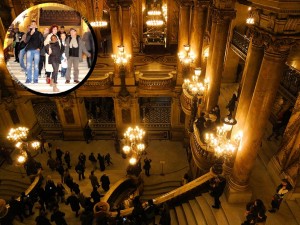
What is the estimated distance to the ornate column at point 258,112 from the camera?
5609 mm

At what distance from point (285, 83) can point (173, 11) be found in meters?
10.1

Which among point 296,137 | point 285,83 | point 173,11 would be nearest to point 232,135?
point 296,137

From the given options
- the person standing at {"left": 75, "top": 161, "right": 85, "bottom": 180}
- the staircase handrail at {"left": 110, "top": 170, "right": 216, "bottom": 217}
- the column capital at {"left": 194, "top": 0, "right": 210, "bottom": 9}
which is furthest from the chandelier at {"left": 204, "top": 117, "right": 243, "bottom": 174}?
the person standing at {"left": 75, "top": 161, "right": 85, "bottom": 180}

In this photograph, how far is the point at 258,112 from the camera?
6426 millimetres

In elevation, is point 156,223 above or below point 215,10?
below

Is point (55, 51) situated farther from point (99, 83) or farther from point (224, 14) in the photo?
point (99, 83)

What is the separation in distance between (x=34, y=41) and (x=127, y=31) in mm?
7311

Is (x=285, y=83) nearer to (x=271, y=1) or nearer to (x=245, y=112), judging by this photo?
(x=245, y=112)

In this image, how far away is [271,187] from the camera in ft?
28.3

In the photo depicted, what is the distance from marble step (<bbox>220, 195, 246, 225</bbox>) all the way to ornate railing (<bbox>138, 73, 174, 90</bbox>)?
7.35 metres

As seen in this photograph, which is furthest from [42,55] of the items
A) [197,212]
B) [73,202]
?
[197,212]

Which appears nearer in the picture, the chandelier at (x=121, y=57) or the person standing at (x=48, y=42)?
the person standing at (x=48, y=42)

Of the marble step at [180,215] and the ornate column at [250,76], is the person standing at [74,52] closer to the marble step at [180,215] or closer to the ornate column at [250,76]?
the ornate column at [250,76]

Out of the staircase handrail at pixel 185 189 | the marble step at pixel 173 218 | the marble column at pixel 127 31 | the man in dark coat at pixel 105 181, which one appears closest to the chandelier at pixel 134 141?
the man in dark coat at pixel 105 181
